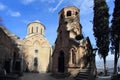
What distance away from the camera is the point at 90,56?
102 feet

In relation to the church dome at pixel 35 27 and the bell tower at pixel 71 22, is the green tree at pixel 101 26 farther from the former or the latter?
the church dome at pixel 35 27

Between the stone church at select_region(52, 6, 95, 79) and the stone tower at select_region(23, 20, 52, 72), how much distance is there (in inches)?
819

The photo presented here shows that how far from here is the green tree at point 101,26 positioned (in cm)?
3384

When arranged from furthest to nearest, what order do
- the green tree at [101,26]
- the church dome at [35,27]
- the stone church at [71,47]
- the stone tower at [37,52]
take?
the church dome at [35,27] < the stone tower at [37,52] < the green tree at [101,26] < the stone church at [71,47]

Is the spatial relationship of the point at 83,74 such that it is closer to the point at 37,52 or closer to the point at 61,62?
the point at 61,62

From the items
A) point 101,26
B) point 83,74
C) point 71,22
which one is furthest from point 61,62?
point 101,26

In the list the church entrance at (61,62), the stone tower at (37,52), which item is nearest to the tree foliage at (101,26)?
the church entrance at (61,62)

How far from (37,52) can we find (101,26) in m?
25.2

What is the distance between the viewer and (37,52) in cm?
5544

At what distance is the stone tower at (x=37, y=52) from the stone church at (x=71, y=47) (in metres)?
20.8

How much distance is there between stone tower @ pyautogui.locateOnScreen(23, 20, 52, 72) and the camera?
54406 millimetres

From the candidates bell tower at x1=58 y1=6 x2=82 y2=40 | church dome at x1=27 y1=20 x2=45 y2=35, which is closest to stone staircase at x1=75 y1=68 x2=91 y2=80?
bell tower at x1=58 y1=6 x2=82 y2=40

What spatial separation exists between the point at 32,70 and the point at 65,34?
24122mm

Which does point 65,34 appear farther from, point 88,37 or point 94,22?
point 94,22
